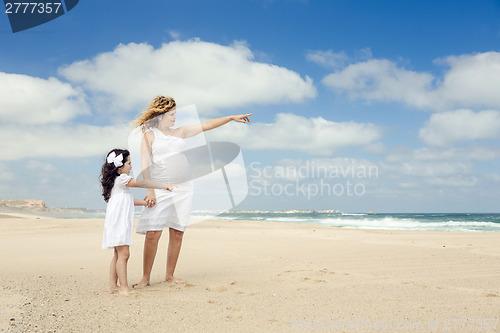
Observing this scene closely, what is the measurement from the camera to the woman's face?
4531 mm

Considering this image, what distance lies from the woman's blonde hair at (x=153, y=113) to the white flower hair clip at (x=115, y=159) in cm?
49

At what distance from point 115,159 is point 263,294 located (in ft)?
7.07

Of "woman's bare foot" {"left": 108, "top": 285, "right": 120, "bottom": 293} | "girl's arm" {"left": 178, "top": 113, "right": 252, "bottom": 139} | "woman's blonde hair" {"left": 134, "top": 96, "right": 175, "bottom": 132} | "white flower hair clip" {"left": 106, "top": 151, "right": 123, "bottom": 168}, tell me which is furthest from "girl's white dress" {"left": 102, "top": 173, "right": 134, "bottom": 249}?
"girl's arm" {"left": 178, "top": 113, "right": 252, "bottom": 139}

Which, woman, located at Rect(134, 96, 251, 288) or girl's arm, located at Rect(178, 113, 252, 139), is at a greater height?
girl's arm, located at Rect(178, 113, 252, 139)

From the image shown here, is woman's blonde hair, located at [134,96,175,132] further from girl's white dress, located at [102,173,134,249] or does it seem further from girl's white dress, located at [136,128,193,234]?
girl's white dress, located at [102,173,134,249]

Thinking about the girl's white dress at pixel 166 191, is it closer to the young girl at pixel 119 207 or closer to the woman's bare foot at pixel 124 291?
the young girl at pixel 119 207

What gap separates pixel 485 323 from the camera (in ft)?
10.0

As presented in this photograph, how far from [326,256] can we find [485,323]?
400 cm

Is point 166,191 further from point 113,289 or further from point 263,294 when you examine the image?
point 263,294

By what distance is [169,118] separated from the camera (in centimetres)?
455

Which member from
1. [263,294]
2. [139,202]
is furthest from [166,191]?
[263,294]

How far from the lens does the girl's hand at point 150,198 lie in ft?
14.2

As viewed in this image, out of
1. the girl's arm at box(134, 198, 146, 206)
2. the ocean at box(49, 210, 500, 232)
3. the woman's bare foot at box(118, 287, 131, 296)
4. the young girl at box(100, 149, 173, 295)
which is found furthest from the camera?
the ocean at box(49, 210, 500, 232)

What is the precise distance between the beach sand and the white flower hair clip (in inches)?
54.1
